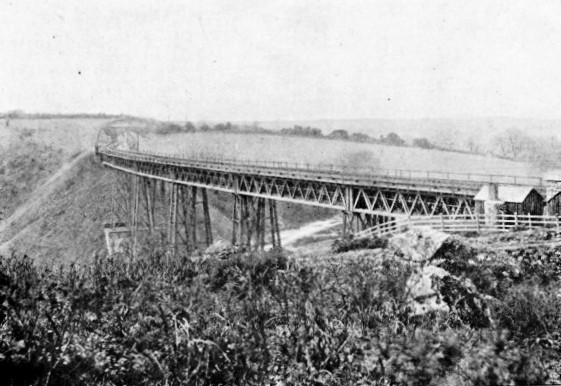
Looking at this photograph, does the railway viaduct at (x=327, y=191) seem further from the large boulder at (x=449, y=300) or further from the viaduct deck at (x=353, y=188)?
the large boulder at (x=449, y=300)

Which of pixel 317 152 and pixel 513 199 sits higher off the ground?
pixel 513 199

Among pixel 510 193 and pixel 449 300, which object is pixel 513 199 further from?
pixel 449 300

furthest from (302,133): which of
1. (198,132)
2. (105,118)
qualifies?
(105,118)

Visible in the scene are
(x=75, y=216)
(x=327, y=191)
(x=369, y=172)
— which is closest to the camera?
(x=327, y=191)

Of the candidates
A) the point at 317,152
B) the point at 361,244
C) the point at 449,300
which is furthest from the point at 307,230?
the point at 449,300

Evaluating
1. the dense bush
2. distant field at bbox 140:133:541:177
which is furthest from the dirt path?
the dense bush

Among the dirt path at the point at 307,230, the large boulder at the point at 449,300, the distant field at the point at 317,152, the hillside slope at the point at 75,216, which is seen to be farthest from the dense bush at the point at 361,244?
the distant field at the point at 317,152

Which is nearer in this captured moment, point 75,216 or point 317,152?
point 75,216
